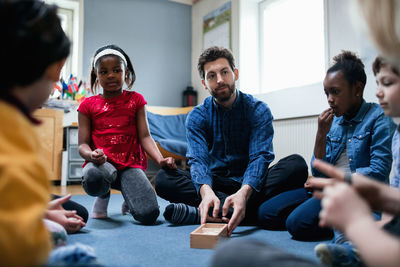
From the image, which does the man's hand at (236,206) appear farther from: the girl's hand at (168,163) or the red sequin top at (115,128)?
the red sequin top at (115,128)

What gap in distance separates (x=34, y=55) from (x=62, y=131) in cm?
278

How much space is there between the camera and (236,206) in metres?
1.16

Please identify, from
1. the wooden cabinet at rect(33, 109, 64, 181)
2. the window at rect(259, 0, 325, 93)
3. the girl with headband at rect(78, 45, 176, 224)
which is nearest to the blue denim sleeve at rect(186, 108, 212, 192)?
the girl with headband at rect(78, 45, 176, 224)

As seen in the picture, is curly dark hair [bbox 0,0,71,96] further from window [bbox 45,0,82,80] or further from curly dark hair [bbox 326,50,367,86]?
window [bbox 45,0,82,80]

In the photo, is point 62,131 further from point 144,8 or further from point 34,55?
point 34,55

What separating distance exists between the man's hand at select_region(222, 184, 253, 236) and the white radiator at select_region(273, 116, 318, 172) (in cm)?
139

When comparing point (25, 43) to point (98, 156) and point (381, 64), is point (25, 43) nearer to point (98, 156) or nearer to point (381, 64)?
point (381, 64)

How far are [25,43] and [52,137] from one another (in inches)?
109

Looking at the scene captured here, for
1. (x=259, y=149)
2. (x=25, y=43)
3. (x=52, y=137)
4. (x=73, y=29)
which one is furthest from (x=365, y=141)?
(x=73, y=29)

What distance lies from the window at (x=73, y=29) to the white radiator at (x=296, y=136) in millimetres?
2066

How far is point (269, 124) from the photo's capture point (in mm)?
1485

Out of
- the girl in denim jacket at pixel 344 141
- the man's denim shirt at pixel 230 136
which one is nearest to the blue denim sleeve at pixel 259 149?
the man's denim shirt at pixel 230 136

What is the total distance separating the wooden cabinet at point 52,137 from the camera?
9.68 feet

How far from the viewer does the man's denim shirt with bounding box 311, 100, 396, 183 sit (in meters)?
1.11
